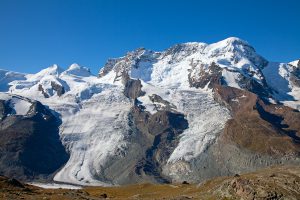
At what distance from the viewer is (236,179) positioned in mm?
119562

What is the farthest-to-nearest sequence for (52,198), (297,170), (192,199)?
(297,170) < (192,199) < (52,198)

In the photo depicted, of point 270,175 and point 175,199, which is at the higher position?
point 270,175

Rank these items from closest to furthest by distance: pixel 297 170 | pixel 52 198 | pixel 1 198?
pixel 1 198, pixel 52 198, pixel 297 170

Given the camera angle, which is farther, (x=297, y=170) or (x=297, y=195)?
(x=297, y=170)

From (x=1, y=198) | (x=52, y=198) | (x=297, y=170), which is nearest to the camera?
(x=1, y=198)

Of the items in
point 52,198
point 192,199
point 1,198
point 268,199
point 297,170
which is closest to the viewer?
point 1,198

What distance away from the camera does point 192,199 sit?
117500 mm

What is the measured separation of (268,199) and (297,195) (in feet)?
23.5

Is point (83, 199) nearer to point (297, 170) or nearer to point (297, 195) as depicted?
point (297, 195)

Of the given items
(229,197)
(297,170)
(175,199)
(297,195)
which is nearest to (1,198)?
(175,199)

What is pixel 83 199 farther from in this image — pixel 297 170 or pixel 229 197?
pixel 297 170

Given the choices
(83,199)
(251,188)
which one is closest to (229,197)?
(251,188)

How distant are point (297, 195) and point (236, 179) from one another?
51.8ft

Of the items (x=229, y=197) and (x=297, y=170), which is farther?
(x=297, y=170)
